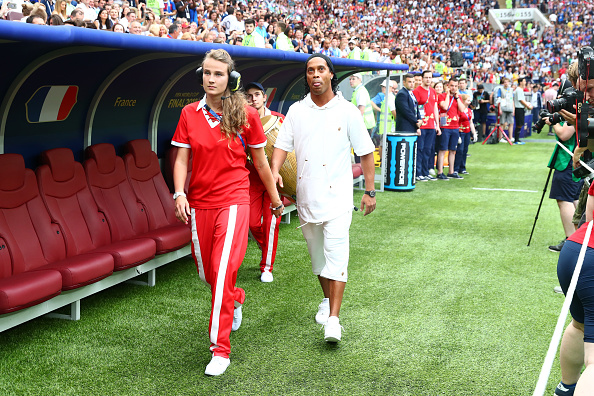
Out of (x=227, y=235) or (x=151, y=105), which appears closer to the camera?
(x=227, y=235)

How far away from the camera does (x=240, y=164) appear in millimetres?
3803

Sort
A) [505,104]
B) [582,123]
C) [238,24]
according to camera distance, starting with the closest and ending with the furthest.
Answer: [582,123], [238,24], [505,104]

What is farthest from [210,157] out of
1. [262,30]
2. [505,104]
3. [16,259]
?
[505,104]

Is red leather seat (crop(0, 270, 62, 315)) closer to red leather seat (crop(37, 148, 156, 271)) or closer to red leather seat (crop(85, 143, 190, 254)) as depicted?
red leather seat (crop(37, 148, 156, 271))

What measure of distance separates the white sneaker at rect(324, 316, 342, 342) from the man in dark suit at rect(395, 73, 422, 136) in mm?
7123

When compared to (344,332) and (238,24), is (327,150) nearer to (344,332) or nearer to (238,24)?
(344,332)

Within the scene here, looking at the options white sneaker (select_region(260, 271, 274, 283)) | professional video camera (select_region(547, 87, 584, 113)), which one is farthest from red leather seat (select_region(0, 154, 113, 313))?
professional video camera (select_region(547, 87, 584, 113))

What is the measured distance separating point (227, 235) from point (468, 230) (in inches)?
188

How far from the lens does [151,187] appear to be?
6242mm

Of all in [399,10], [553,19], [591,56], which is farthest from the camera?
[553,19]

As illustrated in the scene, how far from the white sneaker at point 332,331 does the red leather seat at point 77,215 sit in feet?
5.71

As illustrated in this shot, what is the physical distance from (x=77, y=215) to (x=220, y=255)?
Answer: 2096mm

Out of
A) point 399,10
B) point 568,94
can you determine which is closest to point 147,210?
point 568,94

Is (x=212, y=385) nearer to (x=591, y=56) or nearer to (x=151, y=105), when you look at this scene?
(x=591, y=56)
